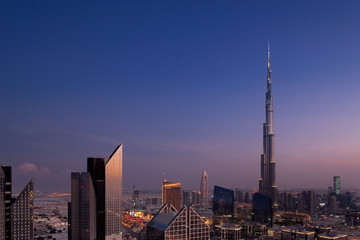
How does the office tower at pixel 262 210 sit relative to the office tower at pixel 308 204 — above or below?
above

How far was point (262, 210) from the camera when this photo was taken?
3295 inches

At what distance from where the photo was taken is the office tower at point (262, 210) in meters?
82.4

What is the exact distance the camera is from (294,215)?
9475 centimetres

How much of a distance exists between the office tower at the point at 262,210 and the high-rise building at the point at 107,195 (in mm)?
43575

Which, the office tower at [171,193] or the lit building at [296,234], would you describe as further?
the office tower at [171,193]

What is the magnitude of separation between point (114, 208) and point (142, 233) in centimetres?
1943

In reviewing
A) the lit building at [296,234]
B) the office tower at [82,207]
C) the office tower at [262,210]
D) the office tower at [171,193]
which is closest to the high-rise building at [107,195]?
the office tower at [82,207]

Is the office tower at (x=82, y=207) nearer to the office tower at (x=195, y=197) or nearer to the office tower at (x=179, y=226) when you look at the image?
the office tower at (x=179, y=226)

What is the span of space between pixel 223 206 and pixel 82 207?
49428 millimetres

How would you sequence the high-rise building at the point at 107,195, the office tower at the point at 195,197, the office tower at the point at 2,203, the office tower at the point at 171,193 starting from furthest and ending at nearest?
the office tower at the point at 195,197, the office tower at the point at 171,193, the high-rise building at the point at 107,195, the office tower at the point at 2,203

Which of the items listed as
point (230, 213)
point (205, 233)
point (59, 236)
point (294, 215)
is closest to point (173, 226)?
point (205, 233)

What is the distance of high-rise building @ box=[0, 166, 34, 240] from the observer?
37.5 m

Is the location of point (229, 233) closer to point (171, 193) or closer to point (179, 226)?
point (179, 226)

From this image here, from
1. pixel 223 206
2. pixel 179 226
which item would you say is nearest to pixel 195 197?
pixel 223 206
